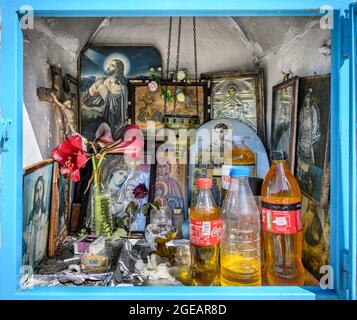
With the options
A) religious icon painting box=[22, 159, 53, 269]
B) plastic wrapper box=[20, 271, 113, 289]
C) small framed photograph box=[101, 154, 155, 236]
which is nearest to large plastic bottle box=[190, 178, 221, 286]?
plastic wrapper box=[20, 271, 113, 289]

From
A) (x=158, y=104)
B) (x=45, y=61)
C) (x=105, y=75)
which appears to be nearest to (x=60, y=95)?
(x=45, y=61)

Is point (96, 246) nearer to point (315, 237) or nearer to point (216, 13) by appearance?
point (315, 237)

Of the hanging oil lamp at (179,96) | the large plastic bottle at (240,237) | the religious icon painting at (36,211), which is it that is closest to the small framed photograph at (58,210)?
the religious icon painting at (36,211)

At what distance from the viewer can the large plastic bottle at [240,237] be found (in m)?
0.90

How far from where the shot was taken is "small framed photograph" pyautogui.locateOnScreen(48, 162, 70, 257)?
112 cm

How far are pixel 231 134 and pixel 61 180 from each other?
687 millimetres

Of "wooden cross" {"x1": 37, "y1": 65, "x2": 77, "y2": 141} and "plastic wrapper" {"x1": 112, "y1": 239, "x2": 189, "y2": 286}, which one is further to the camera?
"wooden cross" {"x1": 37, "y1": 65, "x2": 77, "y2": 141}

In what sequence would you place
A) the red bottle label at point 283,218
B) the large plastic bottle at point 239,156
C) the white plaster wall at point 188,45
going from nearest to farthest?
the red bottle label at point 283,218 < the white plaster wall at point 188,45 < the large plastic bottle at point 239,156

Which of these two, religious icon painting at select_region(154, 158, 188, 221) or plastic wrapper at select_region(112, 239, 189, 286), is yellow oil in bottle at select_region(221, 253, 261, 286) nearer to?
plastic wrapper at select_region(112, 239, 189, 286)

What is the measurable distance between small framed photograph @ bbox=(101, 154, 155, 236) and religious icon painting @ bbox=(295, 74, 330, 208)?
591mm

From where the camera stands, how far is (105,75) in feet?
4.50

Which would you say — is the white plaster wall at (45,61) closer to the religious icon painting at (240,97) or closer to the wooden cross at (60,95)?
the wooden cross at (60,95)

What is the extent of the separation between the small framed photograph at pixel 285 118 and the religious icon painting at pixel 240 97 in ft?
0.28
